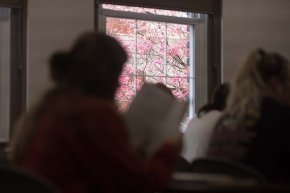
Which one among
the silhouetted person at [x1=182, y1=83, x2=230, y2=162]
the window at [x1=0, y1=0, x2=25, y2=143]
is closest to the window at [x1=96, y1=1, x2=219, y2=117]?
the window at [x1=0, y1=0, x2=25, y2=143]

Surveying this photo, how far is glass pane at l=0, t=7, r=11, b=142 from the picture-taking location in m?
4.90

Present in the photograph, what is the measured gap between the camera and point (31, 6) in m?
4.94

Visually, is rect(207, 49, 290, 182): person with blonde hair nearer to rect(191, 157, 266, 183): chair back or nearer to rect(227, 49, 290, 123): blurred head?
rect(227, 49, 290, 123): blurred head

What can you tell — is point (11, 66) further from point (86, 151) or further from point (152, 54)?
point (86, 151)

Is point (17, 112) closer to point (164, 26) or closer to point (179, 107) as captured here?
point (164, 26)

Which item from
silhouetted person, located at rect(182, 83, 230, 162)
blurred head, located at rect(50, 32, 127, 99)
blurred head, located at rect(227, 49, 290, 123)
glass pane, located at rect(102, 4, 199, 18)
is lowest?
silhouetted person, located at rect(182, 83, 230, 162)

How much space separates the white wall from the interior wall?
1.40m

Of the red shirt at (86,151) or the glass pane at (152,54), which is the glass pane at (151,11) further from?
the red shirt at (86,151)

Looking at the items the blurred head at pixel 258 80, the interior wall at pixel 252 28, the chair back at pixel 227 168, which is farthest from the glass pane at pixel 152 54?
the chair back at pixel 227 168

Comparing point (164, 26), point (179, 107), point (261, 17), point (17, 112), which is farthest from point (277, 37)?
point (179, 107)

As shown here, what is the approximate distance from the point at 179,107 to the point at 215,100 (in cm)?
159

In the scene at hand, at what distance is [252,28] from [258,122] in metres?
3.52

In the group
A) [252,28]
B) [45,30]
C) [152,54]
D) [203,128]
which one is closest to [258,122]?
[203,128]

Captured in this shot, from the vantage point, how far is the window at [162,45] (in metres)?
5.42
